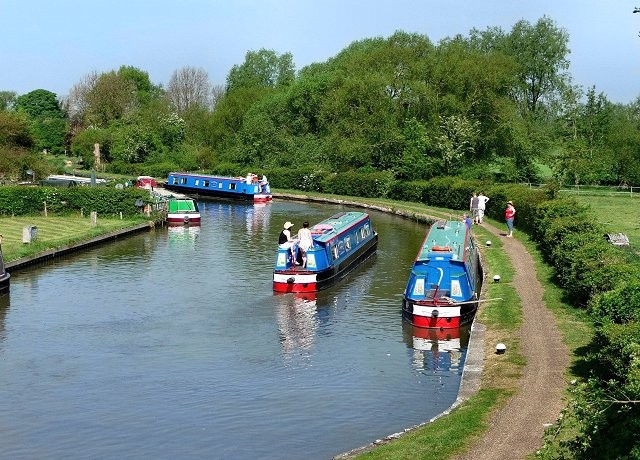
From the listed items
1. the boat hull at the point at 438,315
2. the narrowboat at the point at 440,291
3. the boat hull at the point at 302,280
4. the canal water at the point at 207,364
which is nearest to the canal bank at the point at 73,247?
the canal water at the point at 207,364

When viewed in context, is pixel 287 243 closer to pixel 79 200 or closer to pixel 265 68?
pixel 79 200

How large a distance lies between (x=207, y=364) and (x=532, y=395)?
872 centimetres

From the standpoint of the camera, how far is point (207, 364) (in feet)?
71.5

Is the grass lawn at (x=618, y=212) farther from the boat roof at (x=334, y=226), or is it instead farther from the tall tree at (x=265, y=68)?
the tall tree at (x=265, y=68)

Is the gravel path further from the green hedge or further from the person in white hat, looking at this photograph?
the green hedge

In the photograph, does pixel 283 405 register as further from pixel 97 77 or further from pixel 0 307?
pixel 97 77

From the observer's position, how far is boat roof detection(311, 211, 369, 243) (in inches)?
1294

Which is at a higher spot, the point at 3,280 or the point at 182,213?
the point at 182,213

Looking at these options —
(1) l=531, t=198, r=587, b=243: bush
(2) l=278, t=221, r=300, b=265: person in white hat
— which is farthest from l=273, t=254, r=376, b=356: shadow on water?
(1) l=531, t=198, r=587, b=243: bush

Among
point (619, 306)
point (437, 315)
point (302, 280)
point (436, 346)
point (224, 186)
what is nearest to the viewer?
point (619, 306)

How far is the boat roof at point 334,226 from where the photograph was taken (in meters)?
32.9

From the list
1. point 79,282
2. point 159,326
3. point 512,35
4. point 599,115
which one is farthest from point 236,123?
point 159,326

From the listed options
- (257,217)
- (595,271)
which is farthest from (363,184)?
(595,271)

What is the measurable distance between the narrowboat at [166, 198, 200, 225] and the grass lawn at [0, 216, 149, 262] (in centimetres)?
176
